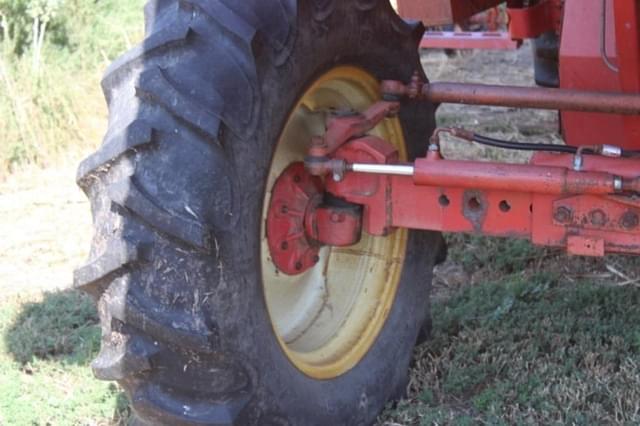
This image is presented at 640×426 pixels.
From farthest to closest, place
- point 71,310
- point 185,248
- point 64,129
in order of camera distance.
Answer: point 64,129
point 71,310
point 185,248

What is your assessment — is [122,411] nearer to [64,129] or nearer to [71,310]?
[71,310]

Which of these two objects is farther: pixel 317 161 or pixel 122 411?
pixel 122 411

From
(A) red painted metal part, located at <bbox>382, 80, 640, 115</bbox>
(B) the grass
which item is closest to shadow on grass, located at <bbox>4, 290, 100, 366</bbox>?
(A) red painted metal part, located at <bbox>382, 80, 640, 115</bbox>

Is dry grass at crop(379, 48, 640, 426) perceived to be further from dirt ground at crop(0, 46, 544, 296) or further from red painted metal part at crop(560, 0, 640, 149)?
dirt ground at crop(0, 46, 544, 296)

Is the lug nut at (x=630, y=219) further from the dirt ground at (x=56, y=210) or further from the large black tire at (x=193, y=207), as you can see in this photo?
the dirt ground at (x=56, y=210)

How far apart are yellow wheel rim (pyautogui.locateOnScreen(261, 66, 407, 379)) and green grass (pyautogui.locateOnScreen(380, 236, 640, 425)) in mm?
262

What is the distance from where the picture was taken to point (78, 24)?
7.55 meters

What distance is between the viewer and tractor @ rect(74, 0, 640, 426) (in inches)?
97.9

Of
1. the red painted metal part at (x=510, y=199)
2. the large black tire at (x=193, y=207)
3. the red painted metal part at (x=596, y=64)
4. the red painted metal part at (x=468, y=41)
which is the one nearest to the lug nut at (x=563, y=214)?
the red painted metal part at (x=510, y=199)

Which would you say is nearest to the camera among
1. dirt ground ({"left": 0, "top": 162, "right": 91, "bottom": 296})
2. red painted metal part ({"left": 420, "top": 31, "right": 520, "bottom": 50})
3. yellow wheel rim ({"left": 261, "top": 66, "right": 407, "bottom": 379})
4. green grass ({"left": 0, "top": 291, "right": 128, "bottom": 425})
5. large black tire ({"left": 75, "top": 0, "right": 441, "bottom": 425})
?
large black tire ({"left": 75, "top": 0, "right": 441, "bottom": 425})

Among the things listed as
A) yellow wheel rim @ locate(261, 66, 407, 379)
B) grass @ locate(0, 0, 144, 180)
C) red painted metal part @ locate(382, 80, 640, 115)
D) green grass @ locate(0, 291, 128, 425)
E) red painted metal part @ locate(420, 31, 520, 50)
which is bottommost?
green grass @ locate(0, 291, 128, 425)

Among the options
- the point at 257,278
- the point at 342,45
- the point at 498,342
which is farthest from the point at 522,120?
the point at 257,278

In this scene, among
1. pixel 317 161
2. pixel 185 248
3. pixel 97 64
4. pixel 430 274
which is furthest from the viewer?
pixel 97 64

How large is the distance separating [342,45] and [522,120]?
4011 millimetres
